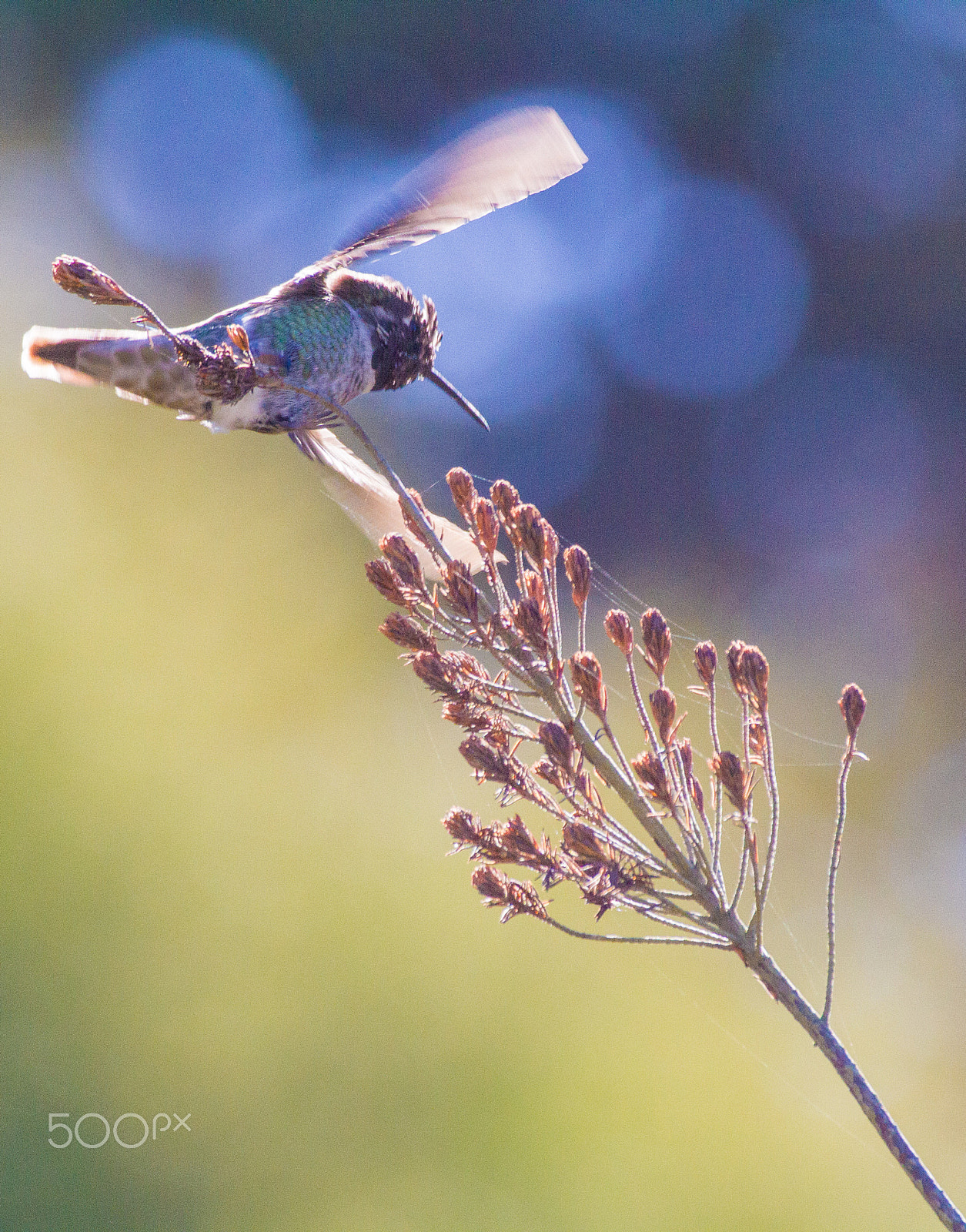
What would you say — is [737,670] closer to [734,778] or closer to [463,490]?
[734,778]

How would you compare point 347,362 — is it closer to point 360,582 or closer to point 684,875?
point 684,875

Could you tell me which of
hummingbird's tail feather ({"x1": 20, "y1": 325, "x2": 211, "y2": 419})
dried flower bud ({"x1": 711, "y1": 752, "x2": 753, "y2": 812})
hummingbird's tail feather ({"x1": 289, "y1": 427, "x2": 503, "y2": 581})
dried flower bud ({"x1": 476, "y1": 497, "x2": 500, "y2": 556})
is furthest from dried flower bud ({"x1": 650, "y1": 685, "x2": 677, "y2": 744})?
hummingbird's tail feather ({"x1": 20, "y1": 325, "x2": 211, "y2": 419})

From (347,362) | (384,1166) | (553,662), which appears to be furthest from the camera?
(384,1166)

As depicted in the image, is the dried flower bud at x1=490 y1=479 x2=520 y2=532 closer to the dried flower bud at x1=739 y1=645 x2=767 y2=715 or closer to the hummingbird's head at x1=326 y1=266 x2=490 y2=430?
the dried flower bud at x1=739 y1=645 x2=767 y2=715

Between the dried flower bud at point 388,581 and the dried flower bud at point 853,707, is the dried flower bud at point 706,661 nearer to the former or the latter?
the dried flower bud at point 853,707

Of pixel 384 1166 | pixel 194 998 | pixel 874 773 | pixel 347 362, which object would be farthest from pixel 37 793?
pixel 874 773

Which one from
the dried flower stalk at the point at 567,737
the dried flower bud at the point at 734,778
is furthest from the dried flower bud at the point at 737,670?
the dried flower bud at the point at 734,778
